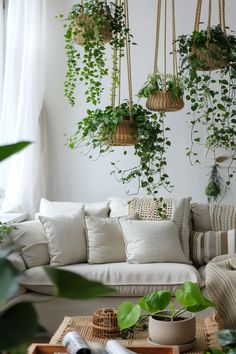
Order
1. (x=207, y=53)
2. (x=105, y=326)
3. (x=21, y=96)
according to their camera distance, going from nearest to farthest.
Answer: (x=105, y=326)
(x=207, y=53)
(x=21, y=96)

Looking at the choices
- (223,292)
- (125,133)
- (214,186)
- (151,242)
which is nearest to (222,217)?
(214,186)

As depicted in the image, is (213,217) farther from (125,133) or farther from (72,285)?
(72,285)

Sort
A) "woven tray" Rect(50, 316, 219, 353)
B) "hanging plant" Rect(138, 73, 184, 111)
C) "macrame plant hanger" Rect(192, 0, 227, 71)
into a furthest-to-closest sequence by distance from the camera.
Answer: "hanging plant" Rect(138, 73, 184, 111)
"macrame plant hanger" Rect(192, 0, 227, 71)
"woven tray" Rect(50, 316, 219, 353)

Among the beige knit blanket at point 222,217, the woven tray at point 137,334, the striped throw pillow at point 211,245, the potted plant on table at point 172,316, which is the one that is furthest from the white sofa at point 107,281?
the potted plant on table at point 172,316

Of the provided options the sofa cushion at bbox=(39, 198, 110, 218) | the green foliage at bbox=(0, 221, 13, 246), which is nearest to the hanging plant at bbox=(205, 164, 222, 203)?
the sofa cushion at bbox=(39, 198, 110, 218)

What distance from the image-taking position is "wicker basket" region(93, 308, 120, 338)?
2654 millimetres

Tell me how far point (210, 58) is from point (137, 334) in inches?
62.6

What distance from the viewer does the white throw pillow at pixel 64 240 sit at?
14.6 ft

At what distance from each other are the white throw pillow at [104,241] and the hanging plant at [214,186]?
99 cm

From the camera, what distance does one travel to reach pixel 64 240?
450cm

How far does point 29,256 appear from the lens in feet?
14.4

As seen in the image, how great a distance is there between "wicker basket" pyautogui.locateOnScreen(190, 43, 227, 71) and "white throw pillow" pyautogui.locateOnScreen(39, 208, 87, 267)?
1683 millimetres

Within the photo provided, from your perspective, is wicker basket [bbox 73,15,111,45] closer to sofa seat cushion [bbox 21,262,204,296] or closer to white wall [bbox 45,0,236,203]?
sofa seat cushion [bbox 21,262,204,296]

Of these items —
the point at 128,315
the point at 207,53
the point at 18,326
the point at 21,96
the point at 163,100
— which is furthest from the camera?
the point at 21,96
